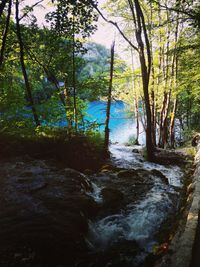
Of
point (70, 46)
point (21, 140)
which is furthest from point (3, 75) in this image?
point (21, 140)

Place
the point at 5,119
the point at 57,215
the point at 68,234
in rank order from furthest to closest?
the point at 5,119 < the point at 57,215 < the point at 68,234

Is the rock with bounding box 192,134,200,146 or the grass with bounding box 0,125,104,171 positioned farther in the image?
the rock with bounding box 192,134,200,146

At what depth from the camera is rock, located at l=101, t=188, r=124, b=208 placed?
553 centimetres

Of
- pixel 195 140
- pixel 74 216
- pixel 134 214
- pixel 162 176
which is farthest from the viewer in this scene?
pixel 195 140

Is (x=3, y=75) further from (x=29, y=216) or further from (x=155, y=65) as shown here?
(x=155, y=65)

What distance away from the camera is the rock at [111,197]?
18.1 ft

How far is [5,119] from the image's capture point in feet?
32.4

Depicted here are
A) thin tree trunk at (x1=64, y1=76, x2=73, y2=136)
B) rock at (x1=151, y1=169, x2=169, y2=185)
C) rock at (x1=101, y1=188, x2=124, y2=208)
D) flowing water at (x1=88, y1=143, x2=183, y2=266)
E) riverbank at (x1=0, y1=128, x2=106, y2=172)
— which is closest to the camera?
flowing water at (x1=88, y1=143, x2=183, y2=266)

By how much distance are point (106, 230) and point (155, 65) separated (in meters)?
13.6

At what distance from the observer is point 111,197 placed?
5.72m

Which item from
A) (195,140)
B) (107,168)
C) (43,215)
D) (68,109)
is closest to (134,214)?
(43,215)

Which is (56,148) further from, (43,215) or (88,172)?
(43,215)

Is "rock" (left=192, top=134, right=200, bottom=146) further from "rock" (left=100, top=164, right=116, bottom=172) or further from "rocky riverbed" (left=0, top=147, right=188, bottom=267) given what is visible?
"rock" (left=100, top=164, right=116, bottom=172)

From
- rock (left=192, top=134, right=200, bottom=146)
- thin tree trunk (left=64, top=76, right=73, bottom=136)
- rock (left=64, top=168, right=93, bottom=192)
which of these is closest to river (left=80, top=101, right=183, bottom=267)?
rock (left=64, top=168, right=93, bottom=192)
